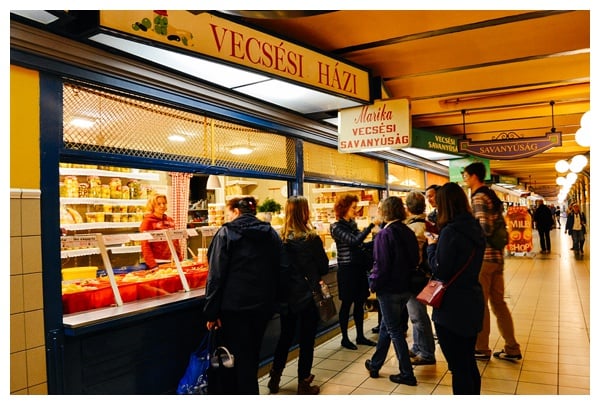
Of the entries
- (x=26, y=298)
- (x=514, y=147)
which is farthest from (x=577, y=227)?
(x=26, y=298)

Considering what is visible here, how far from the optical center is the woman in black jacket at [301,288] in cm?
382

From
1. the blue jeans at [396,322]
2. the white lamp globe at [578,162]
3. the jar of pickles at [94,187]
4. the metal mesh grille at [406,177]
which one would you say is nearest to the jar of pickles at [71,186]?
the jar of pickles at [94,187]

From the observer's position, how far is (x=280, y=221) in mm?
6512

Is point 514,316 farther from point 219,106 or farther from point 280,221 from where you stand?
point 219,106

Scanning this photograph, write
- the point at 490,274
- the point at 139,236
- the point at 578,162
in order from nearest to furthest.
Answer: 1. the point at 139,236
2. the point at 490,274
3. the point at 578,162

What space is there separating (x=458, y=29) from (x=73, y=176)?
15.0ft

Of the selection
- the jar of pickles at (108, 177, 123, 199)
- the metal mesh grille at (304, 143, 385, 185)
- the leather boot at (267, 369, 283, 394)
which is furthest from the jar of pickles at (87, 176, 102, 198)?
the leather boot at (267, 369, 283, 394)

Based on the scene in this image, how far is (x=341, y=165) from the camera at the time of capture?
6.86m

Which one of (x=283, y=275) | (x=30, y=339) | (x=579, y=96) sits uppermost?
(x=579, y=96)

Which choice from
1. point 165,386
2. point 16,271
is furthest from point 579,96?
point 16,271

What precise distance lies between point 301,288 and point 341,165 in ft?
11.0

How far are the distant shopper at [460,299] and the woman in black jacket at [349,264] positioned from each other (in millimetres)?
1770

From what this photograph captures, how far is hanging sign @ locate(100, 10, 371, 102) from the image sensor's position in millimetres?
2535

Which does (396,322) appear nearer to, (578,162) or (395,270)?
(395,270)
